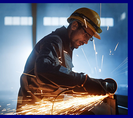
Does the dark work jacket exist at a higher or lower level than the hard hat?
lower

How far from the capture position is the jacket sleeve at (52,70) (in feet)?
2.16

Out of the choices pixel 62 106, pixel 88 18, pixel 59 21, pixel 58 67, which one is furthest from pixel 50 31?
pixel 62 106

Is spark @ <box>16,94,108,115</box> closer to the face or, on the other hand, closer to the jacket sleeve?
the jacket sleeve

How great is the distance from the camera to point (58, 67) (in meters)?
0.69

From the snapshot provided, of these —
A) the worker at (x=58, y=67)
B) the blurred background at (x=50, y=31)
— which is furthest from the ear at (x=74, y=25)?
the blurred background at (x=50, y=31)

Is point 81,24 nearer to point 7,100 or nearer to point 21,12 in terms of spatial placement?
point 21,12

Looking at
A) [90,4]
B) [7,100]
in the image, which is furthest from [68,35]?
[7,100]

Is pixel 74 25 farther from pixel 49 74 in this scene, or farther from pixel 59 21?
pixel 49 74

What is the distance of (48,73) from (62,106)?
1.88ft

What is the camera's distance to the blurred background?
45.8 inches

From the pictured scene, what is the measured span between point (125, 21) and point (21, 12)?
3.96 feet

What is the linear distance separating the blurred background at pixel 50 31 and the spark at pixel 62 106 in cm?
22

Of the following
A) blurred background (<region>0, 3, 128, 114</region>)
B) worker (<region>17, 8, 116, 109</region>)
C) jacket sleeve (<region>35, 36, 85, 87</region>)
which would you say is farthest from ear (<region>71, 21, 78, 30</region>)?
jacket sleeve (<region>35, 36, 85, 87</region>)

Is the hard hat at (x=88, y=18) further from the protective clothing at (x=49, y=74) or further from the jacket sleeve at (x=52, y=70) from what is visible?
the jacket sleeve at (x=52, y=70)
